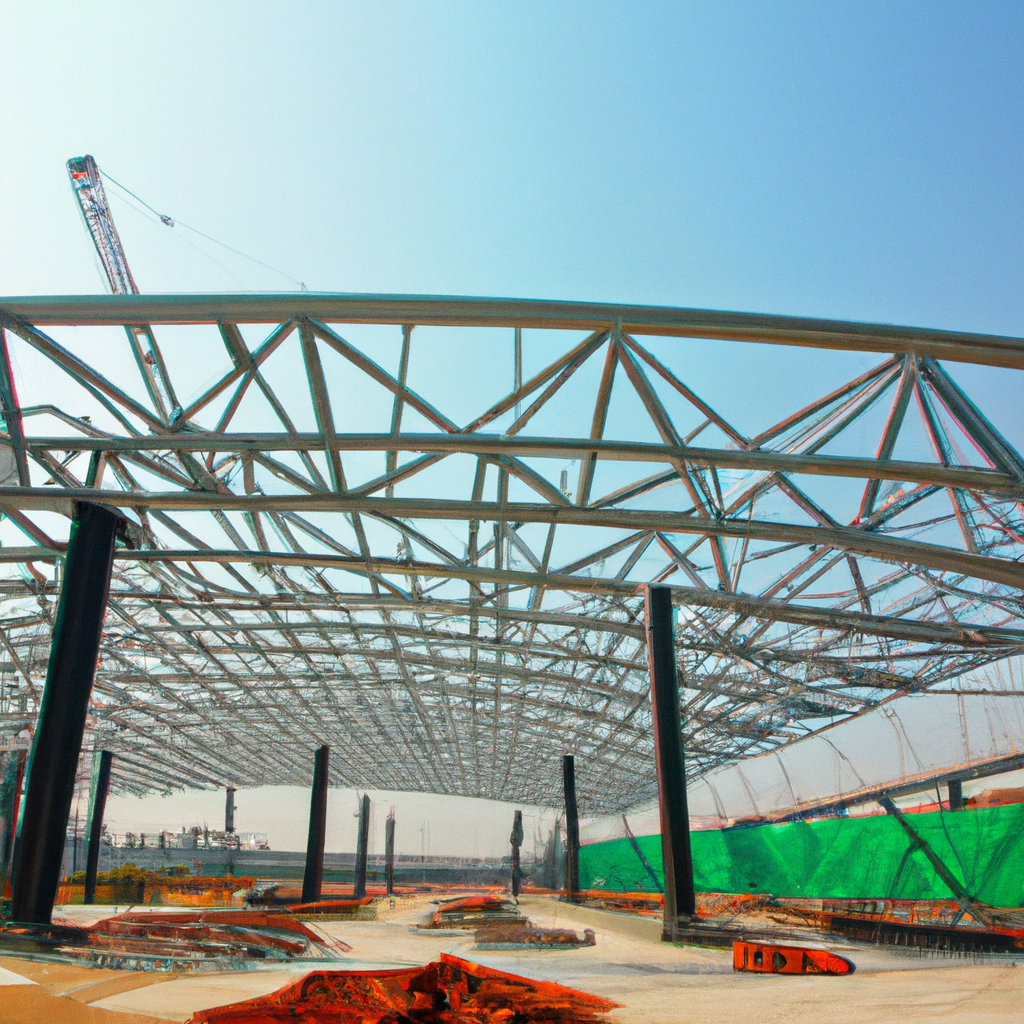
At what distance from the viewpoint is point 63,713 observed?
10.6m

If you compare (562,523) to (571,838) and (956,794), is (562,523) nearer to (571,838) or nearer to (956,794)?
(956,794)

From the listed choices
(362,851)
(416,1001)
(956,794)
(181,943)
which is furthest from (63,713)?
(362,851)

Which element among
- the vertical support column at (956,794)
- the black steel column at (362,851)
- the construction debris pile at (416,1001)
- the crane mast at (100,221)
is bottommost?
the black steel column at (362,851)

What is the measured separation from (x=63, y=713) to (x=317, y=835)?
23.9m

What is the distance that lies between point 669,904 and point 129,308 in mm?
11886

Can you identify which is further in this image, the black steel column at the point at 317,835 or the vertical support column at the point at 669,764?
the black steel column at the point at 317,835

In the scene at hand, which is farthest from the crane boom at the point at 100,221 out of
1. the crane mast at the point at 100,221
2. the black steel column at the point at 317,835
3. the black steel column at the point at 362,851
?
the black steel column at the point at 362,851

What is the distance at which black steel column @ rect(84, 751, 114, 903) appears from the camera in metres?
32.7

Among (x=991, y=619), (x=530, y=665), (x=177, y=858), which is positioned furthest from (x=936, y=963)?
(x=177, y=858)

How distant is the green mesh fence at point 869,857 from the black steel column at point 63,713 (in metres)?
14.8

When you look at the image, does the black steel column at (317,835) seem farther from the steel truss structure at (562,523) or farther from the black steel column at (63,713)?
the black steel column at (63,713)

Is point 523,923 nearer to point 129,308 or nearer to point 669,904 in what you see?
point 669,904

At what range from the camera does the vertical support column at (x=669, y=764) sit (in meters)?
12.9

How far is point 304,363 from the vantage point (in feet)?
32.0
